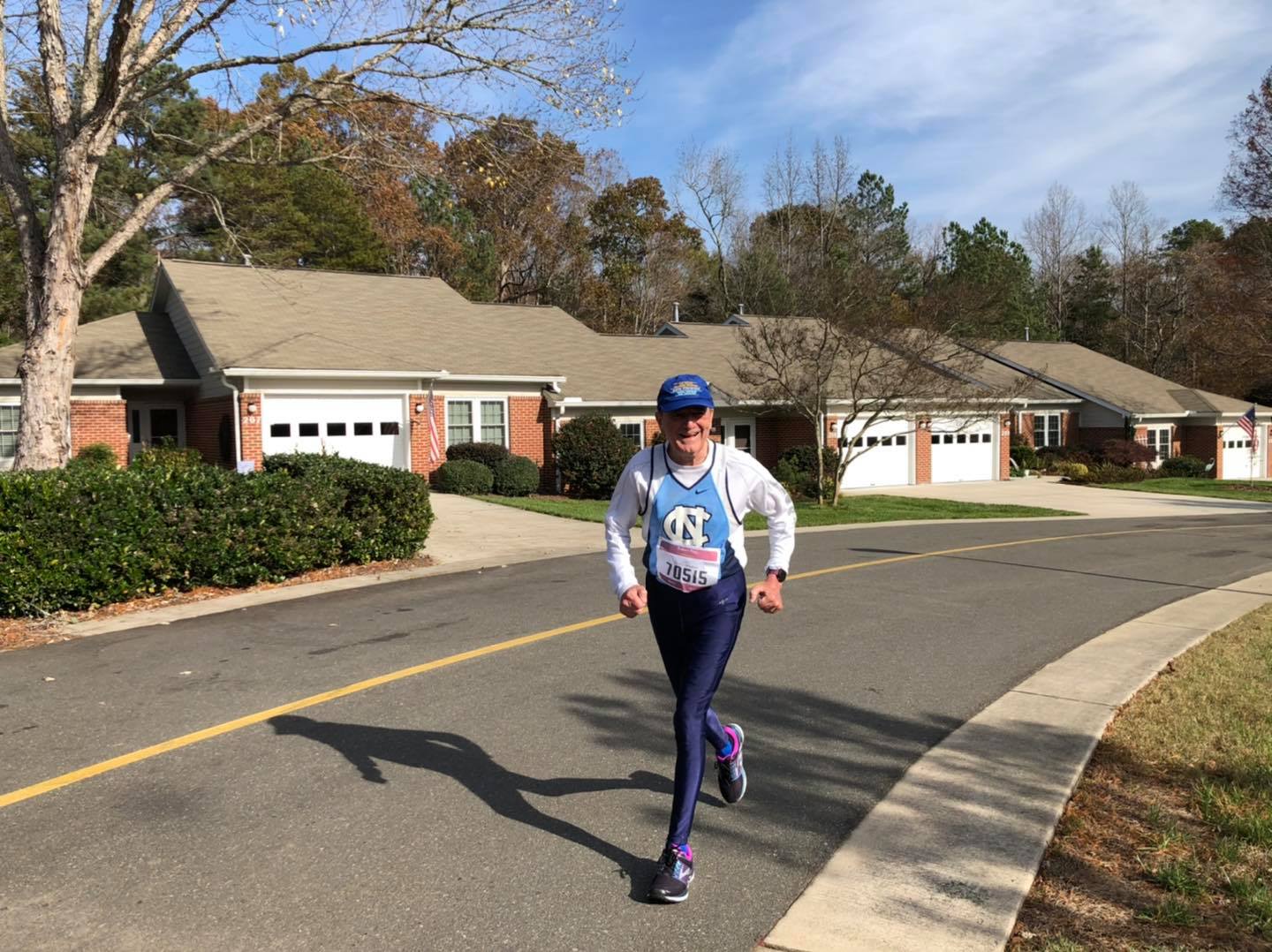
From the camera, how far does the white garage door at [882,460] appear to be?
1224 inches

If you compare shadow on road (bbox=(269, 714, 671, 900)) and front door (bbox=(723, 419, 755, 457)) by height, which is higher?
front door (bbox=(723, 419, 755, 457))

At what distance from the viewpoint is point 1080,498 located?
27.8 m

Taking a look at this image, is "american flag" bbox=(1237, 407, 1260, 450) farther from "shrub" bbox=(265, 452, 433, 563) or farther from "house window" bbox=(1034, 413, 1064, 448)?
"shrub" bbox=(265, 452, 433, 563)

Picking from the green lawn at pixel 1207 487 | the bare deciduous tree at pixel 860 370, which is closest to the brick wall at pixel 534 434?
the bare deciduous tree at pixel 860 370

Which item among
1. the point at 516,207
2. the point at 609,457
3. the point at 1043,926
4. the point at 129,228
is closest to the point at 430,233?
the point at 516,207

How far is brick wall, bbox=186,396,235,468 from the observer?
73.7 ft

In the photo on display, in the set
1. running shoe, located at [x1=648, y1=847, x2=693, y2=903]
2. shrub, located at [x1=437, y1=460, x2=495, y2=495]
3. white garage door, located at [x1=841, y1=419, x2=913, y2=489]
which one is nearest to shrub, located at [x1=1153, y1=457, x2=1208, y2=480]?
white garage door, located at [x1=841, y1=419, x2=913, y2=489]

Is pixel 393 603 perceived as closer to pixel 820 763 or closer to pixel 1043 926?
pixel 820 763

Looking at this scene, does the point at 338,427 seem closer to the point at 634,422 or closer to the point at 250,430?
the point at 250,430

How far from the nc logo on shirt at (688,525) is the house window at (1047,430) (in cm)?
3830

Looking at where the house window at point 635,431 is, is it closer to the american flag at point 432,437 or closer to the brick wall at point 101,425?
the american flag at point 432,437

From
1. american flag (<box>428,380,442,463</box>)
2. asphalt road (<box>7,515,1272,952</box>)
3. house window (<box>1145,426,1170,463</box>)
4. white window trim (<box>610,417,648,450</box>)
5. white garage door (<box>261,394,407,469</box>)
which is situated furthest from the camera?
house window (<box>1145,426,1170,463</box>)

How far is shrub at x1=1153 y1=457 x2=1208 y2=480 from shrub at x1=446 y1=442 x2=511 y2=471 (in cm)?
2740

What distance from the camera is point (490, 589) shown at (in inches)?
433
